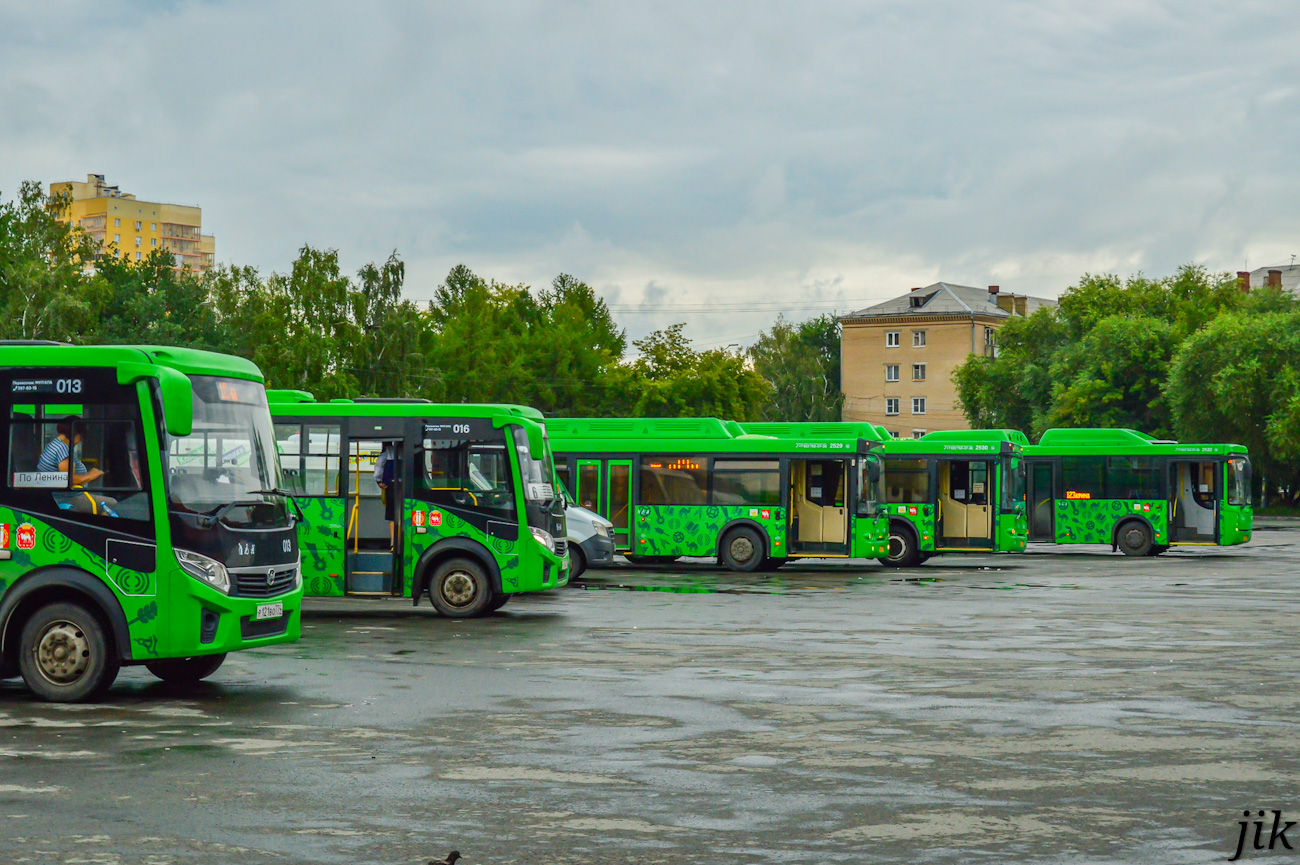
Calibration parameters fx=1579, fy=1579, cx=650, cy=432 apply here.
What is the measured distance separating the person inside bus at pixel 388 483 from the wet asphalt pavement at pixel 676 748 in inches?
67.3

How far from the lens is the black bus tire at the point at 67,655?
1189 centimetres

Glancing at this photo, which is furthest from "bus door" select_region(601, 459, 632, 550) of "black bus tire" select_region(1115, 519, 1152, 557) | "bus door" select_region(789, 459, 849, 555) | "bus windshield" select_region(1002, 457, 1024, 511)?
"black bus tire" select_region(1115, 519, 1152, 557)

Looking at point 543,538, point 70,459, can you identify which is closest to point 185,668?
point 70,459

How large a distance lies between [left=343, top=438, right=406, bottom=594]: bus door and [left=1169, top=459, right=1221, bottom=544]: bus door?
23327 mm

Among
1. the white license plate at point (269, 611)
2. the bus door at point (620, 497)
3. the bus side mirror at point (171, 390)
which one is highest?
the bus side mirror at point (171, 390)

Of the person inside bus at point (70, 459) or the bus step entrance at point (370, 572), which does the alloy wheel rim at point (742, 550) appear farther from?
the person inside bus at point (70, 459)

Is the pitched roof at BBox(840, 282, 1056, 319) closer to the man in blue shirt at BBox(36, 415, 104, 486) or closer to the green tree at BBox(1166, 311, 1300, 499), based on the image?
the green tree at BBox(1166, 311, 1300, 499)

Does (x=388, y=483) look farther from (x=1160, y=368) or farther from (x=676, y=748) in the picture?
(x=1160, y=368)

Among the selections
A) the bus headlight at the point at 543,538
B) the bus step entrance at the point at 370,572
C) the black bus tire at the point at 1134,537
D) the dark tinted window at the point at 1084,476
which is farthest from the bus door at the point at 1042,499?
the bus step entrance at the point at 370,572

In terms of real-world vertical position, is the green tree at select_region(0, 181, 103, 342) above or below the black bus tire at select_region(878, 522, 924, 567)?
above

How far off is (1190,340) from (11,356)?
6117 cm

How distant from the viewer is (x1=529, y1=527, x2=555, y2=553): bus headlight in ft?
64.6

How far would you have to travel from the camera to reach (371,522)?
66.9 feet

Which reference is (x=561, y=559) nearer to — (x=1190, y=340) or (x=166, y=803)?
(x=166, y=803)
